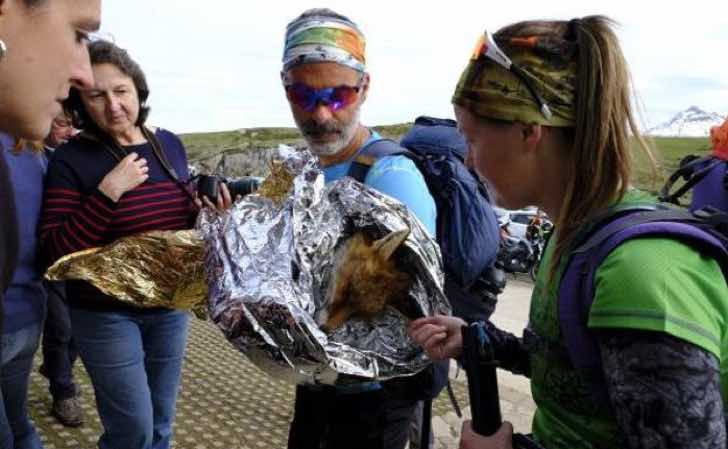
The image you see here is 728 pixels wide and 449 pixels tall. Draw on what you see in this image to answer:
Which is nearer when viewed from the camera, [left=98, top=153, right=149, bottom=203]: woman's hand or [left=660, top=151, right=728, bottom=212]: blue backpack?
[left=98, top=153, right=149, bottom=203]: woman's hand

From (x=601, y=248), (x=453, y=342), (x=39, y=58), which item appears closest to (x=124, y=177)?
(x=39, y=58)

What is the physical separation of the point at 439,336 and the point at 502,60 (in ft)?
2.53

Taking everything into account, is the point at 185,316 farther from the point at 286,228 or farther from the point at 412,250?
the point at 412,250

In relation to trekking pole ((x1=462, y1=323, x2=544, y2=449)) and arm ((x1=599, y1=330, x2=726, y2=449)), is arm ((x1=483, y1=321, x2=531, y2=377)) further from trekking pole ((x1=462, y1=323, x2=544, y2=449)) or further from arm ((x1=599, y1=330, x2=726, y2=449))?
arm ((x1=599, y1=330, x2=726, y2=449))

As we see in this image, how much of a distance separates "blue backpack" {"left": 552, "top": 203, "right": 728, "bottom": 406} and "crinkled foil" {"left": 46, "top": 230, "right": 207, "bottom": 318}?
1321 millimetres

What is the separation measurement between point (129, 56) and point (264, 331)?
1741 millimetres

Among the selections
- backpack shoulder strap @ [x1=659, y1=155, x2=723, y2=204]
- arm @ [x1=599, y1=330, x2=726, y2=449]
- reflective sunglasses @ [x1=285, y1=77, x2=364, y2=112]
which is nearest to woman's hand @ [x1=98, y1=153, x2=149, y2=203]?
reflective sunglasses @ [x1=285, y1=77, x2=364, y2=112]

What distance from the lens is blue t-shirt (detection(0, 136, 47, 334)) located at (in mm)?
2268

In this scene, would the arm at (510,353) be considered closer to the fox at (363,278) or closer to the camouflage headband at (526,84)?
the fox at (363,278)

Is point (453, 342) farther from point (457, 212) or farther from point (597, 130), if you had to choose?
point (457, 212)

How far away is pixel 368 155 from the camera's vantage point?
199 centimetres

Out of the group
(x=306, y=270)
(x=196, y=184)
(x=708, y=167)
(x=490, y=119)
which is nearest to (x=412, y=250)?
(x=306, y=270)

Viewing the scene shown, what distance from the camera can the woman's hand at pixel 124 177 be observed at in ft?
7.38

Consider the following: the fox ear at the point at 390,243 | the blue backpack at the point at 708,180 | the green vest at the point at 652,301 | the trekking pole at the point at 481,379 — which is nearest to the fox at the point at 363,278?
the fox ear at the point at 390,243
